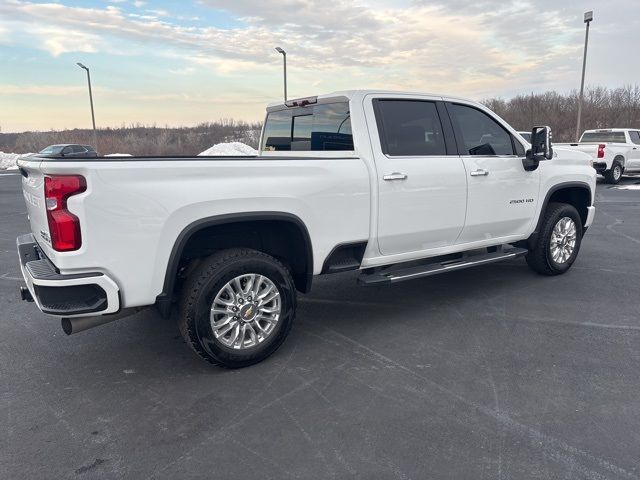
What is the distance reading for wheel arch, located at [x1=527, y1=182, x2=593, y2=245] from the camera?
5.78m

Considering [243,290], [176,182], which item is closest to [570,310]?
[243,290]

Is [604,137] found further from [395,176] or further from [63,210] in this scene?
[63,210]

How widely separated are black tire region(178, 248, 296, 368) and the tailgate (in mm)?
977

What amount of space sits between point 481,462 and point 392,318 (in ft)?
7.23

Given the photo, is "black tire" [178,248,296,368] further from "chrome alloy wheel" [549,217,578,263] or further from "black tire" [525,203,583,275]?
"chrome alloy wheel" [549,217,578,263]

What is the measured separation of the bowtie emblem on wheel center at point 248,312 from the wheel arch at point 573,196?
11.6 feet

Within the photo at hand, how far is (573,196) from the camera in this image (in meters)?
6.30

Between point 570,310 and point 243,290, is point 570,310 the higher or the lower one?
the lower one

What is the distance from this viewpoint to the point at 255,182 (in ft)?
11.8

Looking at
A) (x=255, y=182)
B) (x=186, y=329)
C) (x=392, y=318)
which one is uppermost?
(x=255, y=182)

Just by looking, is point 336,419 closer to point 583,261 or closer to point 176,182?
point 176,182

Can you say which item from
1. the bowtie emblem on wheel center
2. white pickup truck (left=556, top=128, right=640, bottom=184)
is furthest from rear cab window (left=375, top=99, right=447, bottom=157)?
white pickup truck (left=556, top=128, right=640, bottom=184)

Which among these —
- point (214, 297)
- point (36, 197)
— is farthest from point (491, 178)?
point (36, 197)

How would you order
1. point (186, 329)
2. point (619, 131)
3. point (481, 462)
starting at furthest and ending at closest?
point (619, 131)
point (186, 329)
point (481, 462)
